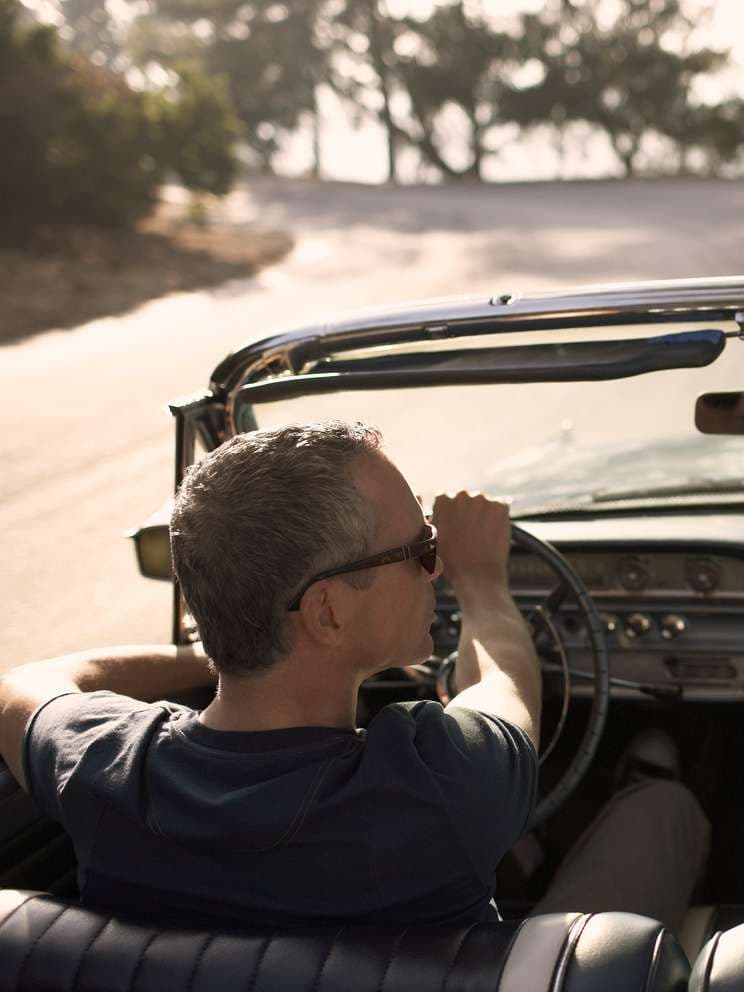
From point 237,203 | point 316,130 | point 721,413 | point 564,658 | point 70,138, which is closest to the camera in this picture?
point 721,413

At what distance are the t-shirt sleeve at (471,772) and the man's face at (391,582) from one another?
117 mm

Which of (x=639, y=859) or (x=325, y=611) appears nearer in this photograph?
(x=325, y=611)

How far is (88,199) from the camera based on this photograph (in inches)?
880

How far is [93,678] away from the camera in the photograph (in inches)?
89.2

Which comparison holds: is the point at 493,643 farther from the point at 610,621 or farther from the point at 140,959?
the point at 610,621

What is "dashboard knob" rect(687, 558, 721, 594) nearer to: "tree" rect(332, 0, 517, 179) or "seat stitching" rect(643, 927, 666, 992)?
"seat stitching" rect(643, 927, 666, 992)

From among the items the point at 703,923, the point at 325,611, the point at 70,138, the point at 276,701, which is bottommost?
the point at 703,923

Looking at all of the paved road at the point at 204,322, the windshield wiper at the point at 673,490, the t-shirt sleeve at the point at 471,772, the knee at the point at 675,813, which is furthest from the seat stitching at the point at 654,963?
the windshield wiper at the point at 673,490

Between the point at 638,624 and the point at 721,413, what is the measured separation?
1040 mm

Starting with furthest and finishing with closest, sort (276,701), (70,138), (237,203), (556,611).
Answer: (237,203), (70,138), (556,611), (276,701)

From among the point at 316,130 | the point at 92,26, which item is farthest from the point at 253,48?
the point at 92,26

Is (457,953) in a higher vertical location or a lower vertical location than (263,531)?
lower

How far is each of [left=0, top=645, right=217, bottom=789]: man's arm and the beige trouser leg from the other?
81 centimetres

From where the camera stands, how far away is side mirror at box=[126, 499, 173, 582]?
2787mm
